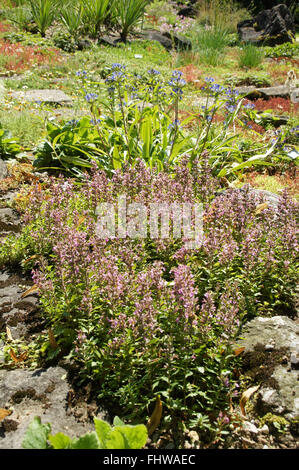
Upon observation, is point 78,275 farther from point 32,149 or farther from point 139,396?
point 32,149

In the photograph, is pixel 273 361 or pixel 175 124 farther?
pixel 175 124

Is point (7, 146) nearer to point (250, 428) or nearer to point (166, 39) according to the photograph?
point (250, 428)

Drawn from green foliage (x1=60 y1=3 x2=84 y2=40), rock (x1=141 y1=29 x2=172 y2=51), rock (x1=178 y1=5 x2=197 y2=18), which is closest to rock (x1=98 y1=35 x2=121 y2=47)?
green foliage (x1=60 y1=3 x2=84 y2=40)

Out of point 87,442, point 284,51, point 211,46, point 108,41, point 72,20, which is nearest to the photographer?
point 87,442

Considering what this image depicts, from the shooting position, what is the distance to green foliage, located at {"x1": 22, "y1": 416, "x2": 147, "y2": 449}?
183cm

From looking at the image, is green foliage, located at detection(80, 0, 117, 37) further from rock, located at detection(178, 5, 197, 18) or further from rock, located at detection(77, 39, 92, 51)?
rock, located at detection(178, 5, 197, 18)

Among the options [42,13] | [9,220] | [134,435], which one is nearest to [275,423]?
[134,435]

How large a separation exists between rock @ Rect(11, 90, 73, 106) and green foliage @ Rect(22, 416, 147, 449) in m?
7.77

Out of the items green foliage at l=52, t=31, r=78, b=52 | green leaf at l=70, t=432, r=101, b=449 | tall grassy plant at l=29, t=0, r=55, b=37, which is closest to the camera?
green leaf at l=70, t=432, r=101, b=449

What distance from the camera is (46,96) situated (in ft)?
29.8

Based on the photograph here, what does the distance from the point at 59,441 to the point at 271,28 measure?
21072 mm

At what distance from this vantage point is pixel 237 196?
12.0 ft
